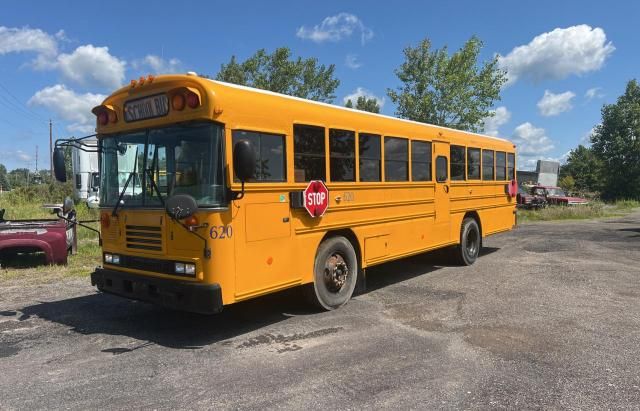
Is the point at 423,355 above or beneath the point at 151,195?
beneath

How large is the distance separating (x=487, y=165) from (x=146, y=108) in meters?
7.98

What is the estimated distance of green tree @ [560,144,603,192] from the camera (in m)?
58.7

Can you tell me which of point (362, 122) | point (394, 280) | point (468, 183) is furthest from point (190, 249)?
point (468, 183)

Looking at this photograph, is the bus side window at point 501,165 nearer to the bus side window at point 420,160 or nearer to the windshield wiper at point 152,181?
the bus side window at point 420,160

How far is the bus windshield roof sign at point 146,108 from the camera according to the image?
546cm

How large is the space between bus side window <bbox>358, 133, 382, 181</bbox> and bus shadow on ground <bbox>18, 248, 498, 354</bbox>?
1.92m

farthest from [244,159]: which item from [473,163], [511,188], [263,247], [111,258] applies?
[511,188]

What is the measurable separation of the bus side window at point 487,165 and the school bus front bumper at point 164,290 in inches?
304

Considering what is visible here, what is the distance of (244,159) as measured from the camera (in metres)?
4.93

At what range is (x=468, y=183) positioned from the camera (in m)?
10.4

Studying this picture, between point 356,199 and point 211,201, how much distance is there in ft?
8.48

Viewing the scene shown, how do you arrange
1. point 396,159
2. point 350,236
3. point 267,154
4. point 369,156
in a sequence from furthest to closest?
point 396,159 → point 369,156 → point 350,236 → point 267,154

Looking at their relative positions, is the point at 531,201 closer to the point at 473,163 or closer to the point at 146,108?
the point at 473,163

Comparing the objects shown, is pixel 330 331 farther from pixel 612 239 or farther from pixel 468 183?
pixel 612 239
